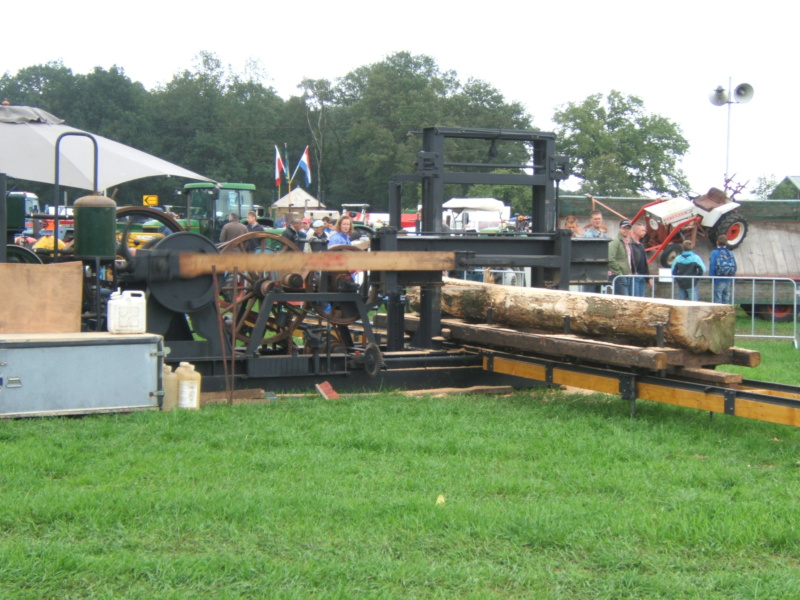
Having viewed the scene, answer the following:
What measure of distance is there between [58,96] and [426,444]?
3212 inches

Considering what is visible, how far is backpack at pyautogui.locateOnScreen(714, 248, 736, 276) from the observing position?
1493 centimetres

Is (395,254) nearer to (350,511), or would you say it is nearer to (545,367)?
(545,367)

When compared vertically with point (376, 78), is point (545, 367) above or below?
below

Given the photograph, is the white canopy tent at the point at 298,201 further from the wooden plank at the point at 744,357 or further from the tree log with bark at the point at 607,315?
the wooden plank at the point at 744,357

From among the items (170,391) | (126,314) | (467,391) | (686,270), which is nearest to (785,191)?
(686,270)

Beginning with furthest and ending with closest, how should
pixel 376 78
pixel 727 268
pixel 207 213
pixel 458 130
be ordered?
pixel 376 78
pixel 207 213
pixel 727 268
pixel 458 130

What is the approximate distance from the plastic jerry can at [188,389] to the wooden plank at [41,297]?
0.95m

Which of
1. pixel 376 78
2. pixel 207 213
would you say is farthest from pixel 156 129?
pixel 207 213

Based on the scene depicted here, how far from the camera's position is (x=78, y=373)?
6980 millimetres

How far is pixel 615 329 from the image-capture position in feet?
24.6

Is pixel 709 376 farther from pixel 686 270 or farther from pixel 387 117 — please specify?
pixel 387 117

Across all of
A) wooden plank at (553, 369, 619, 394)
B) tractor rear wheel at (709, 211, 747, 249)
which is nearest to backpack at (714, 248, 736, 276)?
tractor rear wheel at (709, 211, 747, 249)

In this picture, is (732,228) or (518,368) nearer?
(518,368)

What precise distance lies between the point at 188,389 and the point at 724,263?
10267 millimetres
